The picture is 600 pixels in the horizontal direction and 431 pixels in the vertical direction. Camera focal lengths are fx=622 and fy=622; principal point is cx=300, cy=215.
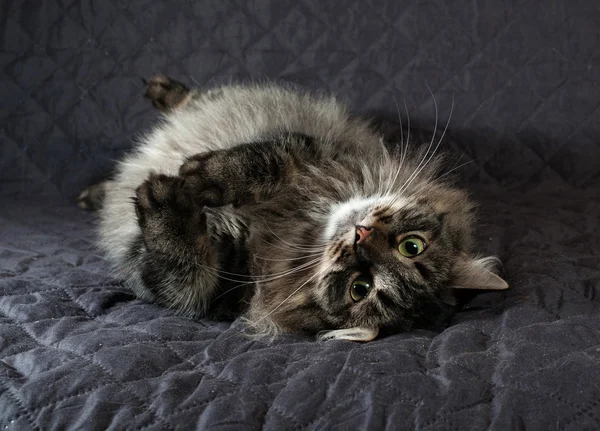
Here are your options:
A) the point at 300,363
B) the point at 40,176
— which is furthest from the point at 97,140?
the point at 300,363

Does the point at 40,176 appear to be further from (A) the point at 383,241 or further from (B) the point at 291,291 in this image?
(A) the point at 383,241

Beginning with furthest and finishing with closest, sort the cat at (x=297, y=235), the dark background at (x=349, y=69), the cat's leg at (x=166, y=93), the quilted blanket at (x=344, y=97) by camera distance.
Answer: the dark background at (x=349, y=69) < the cat's leg at (x=166, y=93) < the cat at (x=297, y=235) < the quilted blanket at (x=344, y=97)

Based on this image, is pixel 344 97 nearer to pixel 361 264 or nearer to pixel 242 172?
pixel 242 172

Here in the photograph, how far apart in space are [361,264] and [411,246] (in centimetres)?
14

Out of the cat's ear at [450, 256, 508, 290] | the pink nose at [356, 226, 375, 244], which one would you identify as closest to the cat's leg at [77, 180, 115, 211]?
the pink nose at [356, 226, 375, 244]

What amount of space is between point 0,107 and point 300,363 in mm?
1703

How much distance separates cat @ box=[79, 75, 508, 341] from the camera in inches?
55.9

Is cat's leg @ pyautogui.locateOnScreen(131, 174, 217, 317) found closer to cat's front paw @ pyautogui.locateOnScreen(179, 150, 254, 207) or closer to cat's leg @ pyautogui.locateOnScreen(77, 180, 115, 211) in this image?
cat's front paw @ pyautogui.locateOnScreen(179, 150, 254, 207)

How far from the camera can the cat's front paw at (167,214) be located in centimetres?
142

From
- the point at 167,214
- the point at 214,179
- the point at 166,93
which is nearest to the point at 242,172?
the point at 214,179

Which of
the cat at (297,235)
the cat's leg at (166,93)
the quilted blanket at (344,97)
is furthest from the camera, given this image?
the cat's leg at (166,93)

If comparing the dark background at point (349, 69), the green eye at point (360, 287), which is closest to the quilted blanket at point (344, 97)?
the dark background at point (349, 69)

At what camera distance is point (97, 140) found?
2.37 m

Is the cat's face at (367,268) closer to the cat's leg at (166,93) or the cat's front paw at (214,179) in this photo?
the cat's front paw at (214,179)
